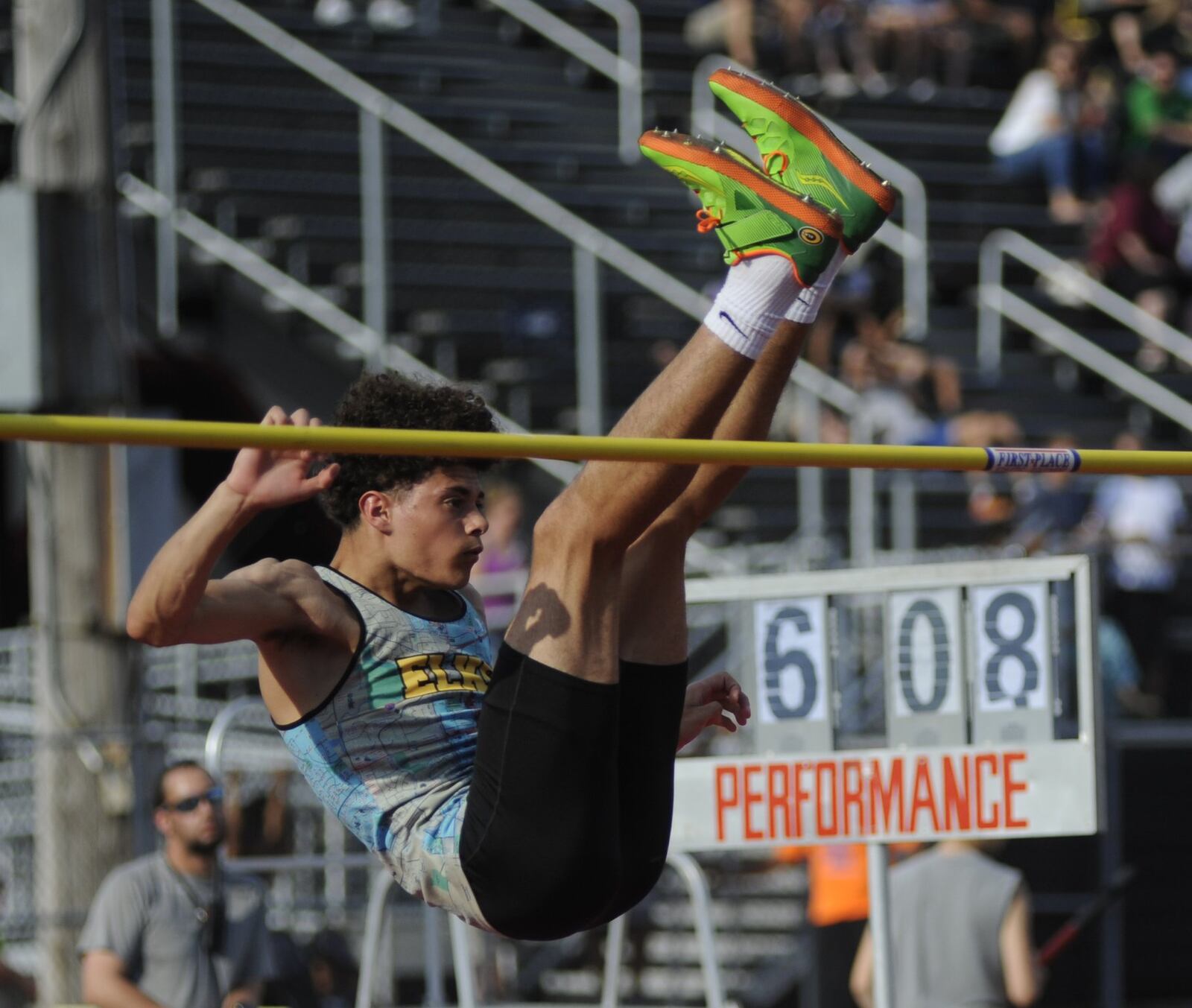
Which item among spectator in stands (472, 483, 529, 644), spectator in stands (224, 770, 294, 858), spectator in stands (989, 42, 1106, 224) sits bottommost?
spectator in stands (224, 770, 294, 858)

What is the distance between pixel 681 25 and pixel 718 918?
7.65 m

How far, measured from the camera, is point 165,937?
7504mm

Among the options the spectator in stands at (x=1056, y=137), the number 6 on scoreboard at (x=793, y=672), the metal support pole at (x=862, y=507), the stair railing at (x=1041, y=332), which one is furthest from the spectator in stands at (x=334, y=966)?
the spectator in stands at (x=1056, y=137)

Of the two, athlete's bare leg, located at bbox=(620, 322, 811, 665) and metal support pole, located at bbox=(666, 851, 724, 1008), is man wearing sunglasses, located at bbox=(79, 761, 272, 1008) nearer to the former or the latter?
metal support pole, located at bbox=(666, 851, 724, 1008)

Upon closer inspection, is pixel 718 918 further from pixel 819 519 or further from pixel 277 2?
pixel 277 2

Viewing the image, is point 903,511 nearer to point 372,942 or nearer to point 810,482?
point 810,482

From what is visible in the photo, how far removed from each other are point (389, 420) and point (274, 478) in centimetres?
81

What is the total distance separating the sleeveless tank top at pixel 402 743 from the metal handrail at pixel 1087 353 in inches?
393

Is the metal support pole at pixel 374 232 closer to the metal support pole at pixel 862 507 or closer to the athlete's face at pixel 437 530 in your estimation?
the metal support pole at pixel 862 507

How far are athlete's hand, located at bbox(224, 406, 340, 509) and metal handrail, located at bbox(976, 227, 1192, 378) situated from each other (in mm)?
10631

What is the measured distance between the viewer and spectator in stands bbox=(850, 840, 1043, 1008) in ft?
25.3

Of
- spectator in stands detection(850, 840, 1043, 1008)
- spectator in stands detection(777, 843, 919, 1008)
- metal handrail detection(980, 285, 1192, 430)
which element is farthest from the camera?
metal handrail detection(980, 285, 1192, 430)

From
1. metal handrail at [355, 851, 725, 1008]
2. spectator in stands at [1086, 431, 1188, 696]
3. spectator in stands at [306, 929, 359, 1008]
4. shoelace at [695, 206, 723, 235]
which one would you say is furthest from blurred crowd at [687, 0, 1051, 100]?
shoelace at [695, 206, 723, 235]

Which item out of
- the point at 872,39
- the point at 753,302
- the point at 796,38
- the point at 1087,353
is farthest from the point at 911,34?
the point at 753,302
